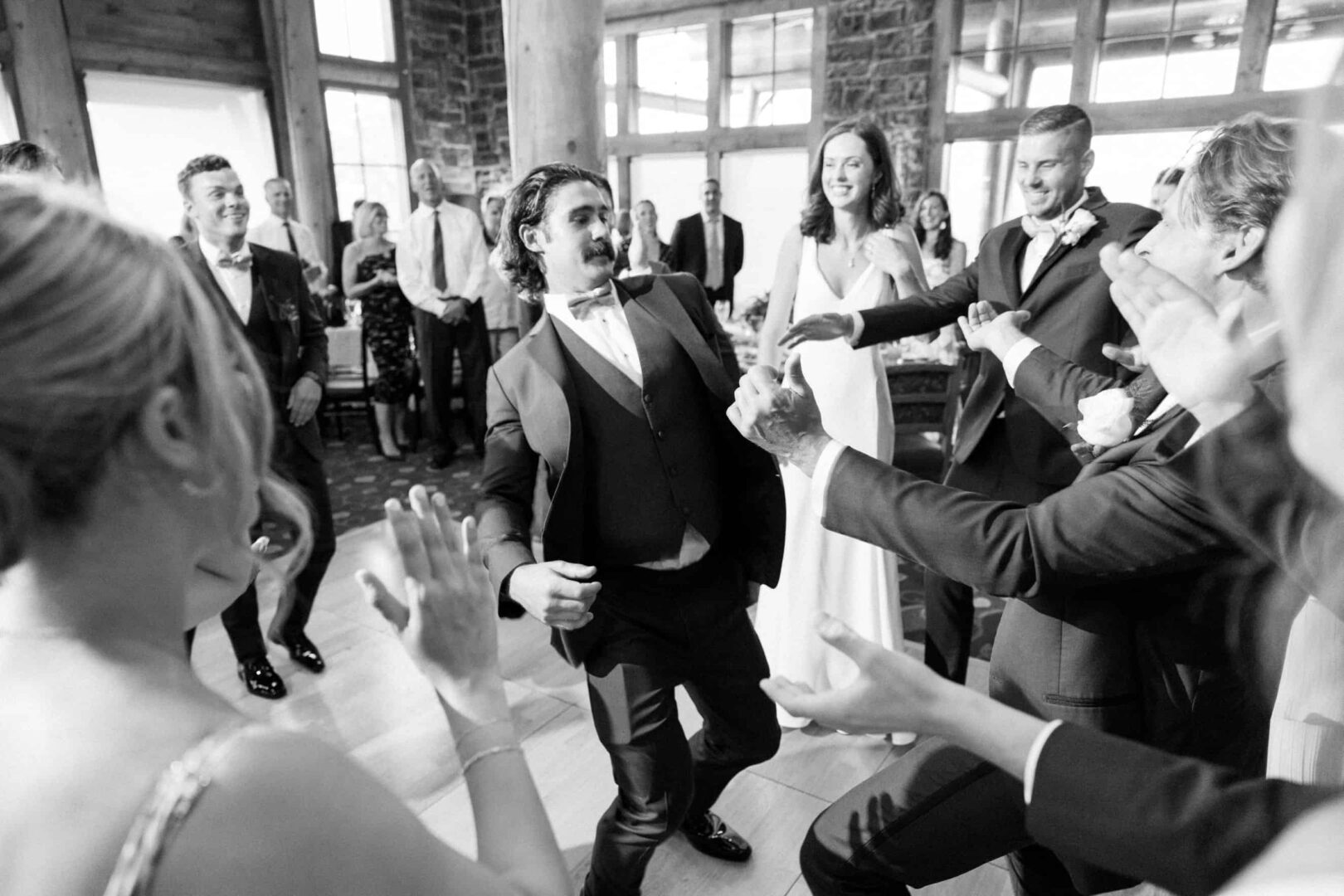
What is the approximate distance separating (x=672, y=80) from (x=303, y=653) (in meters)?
7.67

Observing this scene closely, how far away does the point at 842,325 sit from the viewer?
261 centimetres

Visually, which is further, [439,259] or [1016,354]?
[439,259]

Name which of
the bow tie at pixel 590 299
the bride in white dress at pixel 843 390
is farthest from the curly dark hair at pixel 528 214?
the bride in white dress at pixel 843 390

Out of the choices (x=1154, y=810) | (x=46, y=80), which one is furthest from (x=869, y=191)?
(x=46, y=80)

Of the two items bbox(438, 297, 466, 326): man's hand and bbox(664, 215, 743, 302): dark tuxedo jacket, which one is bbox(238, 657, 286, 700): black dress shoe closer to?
bbox(438, 297, 466, 326): man's hand

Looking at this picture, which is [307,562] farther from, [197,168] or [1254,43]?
[1254,43]

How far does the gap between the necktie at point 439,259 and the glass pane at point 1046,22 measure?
5187mm

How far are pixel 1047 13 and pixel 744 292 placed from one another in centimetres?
373

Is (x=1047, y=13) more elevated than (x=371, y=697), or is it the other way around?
(x=1047, y=13)

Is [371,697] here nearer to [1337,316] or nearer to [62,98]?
[1337,316]

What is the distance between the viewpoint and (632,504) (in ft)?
6.06

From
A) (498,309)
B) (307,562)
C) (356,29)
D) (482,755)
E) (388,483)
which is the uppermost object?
(356,29)

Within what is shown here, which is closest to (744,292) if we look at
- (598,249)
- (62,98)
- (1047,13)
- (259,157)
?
(1047,13)

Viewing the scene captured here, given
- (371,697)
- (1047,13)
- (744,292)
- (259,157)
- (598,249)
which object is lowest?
(371,697)
